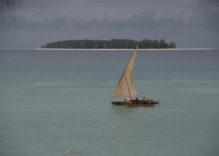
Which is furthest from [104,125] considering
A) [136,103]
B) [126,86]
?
[126,86]

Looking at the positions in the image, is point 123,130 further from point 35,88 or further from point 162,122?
point 35,88

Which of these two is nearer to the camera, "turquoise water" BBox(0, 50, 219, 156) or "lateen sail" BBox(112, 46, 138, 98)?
"turquoise water" BBox(0, 50, 219, 156)

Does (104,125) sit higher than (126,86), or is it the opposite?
(126,86)

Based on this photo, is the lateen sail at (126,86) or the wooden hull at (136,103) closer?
the wooden hull at (136,103)

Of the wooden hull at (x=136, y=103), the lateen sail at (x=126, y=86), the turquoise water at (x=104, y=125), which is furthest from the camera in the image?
the lateen sail at (x=126, y=86)

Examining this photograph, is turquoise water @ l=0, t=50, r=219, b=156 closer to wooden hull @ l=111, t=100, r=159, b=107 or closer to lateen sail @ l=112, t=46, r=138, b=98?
wooden hull @ l=111, t=100, r=159, b=107

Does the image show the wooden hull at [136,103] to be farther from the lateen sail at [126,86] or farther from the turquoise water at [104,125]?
the lateen sail at [126,86]

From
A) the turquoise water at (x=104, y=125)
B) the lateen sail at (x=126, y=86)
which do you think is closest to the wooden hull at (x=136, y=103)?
the turquoise water at (x=104, y=125)

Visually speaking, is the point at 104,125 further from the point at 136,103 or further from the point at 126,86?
the point at 126,86

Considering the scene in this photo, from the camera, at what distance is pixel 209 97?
3081 cm

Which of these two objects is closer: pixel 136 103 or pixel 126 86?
pixel 136 103

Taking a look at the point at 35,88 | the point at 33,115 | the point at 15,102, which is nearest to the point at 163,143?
the point at 33,115

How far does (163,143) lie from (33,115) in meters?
8.59

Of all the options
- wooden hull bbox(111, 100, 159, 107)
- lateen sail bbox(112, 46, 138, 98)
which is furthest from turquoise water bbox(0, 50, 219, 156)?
lateen sail bbox(112, 46, 138, 98)
